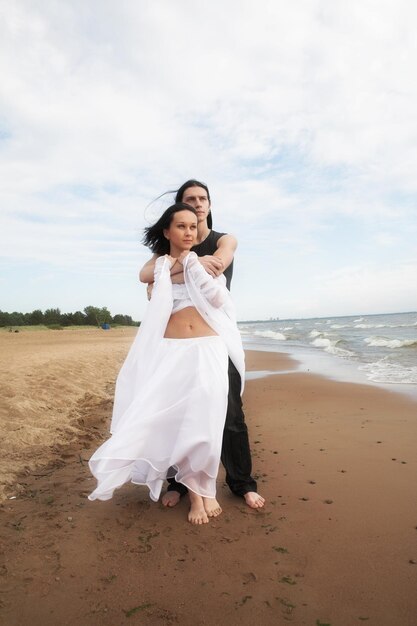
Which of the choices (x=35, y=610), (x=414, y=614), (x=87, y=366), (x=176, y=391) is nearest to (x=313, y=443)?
(x=176, y=391)

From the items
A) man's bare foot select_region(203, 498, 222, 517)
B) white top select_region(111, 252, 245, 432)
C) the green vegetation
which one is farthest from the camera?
the green vegetation

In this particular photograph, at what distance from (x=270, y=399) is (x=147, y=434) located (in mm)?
4476

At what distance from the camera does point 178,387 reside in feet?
9.18

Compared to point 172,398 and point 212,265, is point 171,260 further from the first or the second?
point 172,398

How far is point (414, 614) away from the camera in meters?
1.79

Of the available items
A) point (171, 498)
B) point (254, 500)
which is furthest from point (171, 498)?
point (254, 500)

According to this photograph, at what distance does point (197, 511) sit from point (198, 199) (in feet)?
7.76

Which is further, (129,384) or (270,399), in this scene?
(270,399)

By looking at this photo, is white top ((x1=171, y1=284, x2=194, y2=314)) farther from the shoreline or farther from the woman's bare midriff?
the shoreline

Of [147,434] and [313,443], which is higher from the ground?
[147,434]

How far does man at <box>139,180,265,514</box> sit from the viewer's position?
9.89ft

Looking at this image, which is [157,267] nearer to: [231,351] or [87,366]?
[231,351]

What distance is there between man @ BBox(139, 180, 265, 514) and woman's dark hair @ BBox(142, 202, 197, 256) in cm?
10

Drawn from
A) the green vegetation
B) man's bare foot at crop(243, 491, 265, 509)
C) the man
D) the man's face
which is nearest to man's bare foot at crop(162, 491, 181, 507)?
the man
